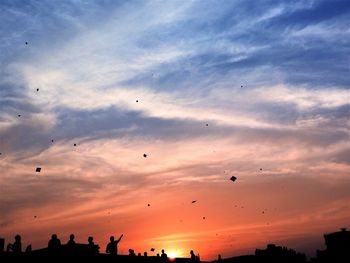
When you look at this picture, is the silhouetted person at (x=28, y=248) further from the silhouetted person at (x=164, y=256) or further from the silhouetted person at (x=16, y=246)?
the silhouetted person at (x=164, y=256)

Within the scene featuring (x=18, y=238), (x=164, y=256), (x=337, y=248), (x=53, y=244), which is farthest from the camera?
(x=337, y=248)

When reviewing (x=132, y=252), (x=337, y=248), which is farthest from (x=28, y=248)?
(x=337, y=248)

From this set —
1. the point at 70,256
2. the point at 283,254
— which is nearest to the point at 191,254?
the point at 70,256

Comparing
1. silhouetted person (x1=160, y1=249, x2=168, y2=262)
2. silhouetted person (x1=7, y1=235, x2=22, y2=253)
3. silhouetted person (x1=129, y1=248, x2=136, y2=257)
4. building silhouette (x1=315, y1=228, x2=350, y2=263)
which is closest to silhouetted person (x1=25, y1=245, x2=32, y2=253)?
silhouetted person (x1=7, y1=235, x2=22, y2=253)

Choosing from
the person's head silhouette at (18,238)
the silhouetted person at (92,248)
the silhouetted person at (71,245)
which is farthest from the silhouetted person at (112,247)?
the person's head silhouette at (18,238)

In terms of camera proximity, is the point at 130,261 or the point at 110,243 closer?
the point at 110,243

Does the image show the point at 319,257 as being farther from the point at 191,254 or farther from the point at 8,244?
the point at 8,244

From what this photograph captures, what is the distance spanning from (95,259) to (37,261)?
128 inches

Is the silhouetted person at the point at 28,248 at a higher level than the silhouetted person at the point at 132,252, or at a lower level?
higher

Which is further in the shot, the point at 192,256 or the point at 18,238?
the point at 192,256

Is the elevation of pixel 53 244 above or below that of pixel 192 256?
above

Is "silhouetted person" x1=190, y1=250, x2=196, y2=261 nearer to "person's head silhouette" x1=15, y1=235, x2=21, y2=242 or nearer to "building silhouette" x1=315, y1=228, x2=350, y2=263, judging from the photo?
"person's head silhouette" x1=15, y1=235, x2=21, y2=242

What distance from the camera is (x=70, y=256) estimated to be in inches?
714

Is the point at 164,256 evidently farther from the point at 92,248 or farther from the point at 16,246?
the point at 16,246
